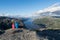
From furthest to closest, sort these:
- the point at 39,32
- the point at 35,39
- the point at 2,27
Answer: the point at 2,27
the point at 39,32
the point at 35,39

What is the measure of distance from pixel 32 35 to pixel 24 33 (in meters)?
0.43

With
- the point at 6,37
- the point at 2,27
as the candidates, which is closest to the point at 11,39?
the point at 6,37

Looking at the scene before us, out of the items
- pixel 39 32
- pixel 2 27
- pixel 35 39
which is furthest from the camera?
pixel 2 27

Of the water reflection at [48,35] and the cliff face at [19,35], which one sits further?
the water reflection at [48,35]

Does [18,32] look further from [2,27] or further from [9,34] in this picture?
[2,27]

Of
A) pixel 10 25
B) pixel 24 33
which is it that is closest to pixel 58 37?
pixel 24 33

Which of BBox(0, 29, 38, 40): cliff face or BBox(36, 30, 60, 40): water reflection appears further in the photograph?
BBox(36, 30, 60, 40): water reflection

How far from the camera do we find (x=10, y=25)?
10430mm

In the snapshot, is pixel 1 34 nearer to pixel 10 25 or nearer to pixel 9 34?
pixel 9 34

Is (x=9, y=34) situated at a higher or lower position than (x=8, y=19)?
lower

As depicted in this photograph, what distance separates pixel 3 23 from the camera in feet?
34.0

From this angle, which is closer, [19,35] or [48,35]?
[19,35]

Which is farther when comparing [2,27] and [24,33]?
[2,27]

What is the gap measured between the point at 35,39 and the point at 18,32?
1.01 m
